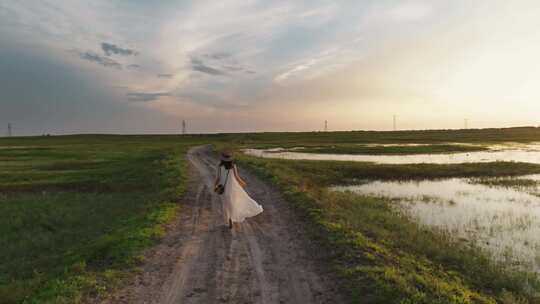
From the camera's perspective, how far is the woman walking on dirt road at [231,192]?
42.1ft

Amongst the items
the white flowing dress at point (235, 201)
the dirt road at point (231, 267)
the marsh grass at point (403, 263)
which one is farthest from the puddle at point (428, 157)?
the dirt road at point (231, 267)

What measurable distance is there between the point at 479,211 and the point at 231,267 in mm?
16811

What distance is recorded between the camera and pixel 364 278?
872 centimetres

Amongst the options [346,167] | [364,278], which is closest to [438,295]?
[364,278]

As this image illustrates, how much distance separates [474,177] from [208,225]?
31.6 metres

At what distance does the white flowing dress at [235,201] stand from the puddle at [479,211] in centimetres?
854

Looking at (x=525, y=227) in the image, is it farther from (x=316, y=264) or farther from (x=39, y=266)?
(x=39, y=266)

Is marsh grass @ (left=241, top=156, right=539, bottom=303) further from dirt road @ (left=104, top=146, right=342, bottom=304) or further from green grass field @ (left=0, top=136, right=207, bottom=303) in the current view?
green grass field @ (left=0, top=136, right=207, bottom=303)

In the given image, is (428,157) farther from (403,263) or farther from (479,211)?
(403,263)

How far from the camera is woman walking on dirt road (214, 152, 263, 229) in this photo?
12828mm

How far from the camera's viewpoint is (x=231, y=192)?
1284cm

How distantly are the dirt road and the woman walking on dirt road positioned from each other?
0.56 metres

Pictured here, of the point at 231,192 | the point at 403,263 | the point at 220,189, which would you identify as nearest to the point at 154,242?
the point at 220,189

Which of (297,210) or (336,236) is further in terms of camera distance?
(297,210)
